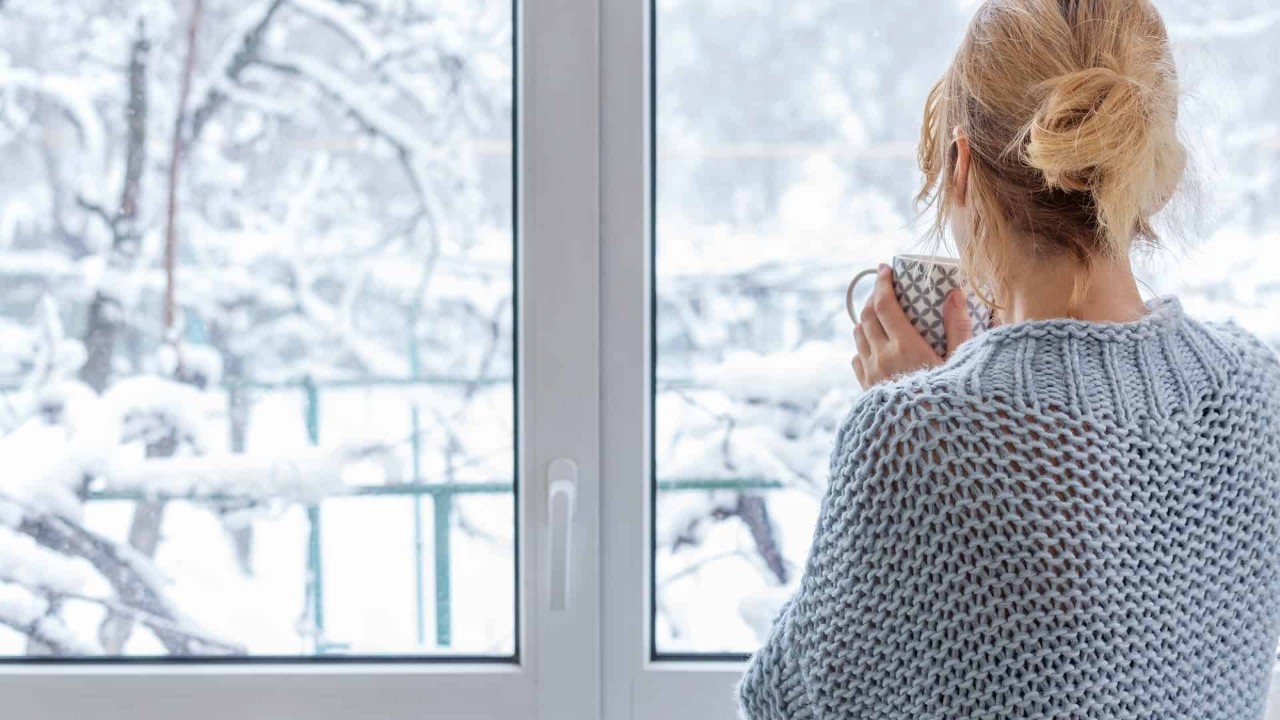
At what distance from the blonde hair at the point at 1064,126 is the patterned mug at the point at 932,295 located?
0.10 meters

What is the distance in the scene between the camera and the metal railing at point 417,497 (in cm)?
114

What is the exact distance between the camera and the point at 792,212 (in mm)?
1121

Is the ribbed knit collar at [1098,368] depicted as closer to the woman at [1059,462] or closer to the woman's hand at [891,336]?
the woman at [1059,462]

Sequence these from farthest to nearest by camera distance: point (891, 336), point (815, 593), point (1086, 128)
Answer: point (891, 336)
point (815, 593)
point (1086, 128)

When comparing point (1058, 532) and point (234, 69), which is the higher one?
point (234, 69)

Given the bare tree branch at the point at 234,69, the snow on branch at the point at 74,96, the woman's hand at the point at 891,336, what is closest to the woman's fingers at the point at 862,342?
the woman's hand at the point at 891,336

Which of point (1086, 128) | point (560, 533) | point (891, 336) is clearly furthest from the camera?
point (560, 533)

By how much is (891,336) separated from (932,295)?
0.14 feet

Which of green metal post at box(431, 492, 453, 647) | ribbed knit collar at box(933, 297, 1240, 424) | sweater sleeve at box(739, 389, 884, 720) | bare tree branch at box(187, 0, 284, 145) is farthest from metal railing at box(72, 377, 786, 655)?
ribbed knit collar at box(933, 297, 1240, 424)

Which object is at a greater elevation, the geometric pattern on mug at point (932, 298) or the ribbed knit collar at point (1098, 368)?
the geometric pattern on mug at point (932, 298)

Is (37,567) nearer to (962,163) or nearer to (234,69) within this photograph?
(234,69)

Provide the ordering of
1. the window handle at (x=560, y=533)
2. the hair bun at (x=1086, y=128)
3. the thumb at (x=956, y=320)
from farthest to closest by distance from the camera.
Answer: the window handle at (x=560, y=533), the thumb at (x=956, y=320), the hair bun at (x=1086, y=128)

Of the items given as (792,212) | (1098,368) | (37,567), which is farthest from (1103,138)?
(37,567)

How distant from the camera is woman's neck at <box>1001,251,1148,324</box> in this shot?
2.30ft
